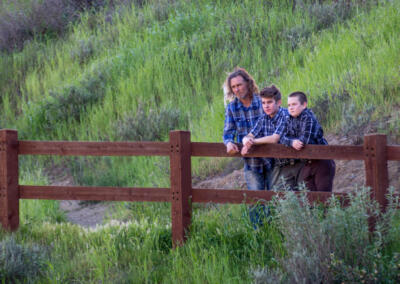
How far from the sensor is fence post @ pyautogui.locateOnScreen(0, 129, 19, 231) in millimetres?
6434

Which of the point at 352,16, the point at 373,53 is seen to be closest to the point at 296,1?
the point at 352,16

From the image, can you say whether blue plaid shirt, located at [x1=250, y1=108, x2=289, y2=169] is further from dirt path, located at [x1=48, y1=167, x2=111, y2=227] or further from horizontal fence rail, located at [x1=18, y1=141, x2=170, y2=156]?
dirt path, located at [x1=48, y1=167, x2=111, y2=227]

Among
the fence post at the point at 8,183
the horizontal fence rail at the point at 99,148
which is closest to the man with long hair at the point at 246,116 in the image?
the horizontal fence rail at the point at 99,148

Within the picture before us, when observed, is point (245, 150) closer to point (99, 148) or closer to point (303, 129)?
point (303, 129)

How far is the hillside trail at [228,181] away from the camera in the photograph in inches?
293

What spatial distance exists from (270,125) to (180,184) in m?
1.22

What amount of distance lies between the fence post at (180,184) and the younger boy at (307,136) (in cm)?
108

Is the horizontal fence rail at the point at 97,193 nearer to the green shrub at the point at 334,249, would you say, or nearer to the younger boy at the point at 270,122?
the younger boy at the point at 270,122

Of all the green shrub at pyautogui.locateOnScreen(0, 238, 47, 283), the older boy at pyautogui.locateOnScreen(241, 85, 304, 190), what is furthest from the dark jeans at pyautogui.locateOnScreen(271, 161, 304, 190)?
the green shrub at pyautogui.locateOnScreen(0, 238, 47, 283)

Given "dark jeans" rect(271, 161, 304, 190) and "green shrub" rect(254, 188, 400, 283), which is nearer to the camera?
"green shrub" rect(254, 188, 400, 283)

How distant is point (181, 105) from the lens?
12.2 meters

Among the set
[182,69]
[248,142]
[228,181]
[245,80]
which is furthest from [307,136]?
[182,69]

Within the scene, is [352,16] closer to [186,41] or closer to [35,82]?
[186,41]

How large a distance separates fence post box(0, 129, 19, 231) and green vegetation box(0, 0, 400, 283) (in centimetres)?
30
